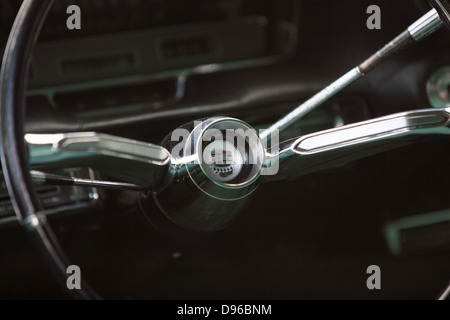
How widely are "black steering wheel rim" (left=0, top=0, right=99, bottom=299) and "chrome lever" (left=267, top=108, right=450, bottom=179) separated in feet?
1.06

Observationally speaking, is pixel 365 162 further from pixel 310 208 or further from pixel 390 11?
pixel 390 11

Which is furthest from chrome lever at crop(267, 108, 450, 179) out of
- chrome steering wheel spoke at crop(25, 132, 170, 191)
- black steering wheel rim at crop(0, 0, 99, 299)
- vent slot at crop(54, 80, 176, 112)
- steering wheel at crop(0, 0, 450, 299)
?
vent slot at crop(54, 80, 176, 112)

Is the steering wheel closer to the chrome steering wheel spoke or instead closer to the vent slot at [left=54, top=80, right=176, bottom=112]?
the chrome steering wheel spoke

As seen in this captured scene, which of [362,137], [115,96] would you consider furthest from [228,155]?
[115,96]

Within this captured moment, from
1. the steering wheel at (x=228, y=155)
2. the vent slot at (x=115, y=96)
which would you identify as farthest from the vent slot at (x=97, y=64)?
the steering wheel at (x=228, y=155)

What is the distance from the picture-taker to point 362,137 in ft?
2.44

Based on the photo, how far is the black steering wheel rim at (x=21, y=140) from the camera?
59 centimetres

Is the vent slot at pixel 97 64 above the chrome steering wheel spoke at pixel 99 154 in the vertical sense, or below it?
above

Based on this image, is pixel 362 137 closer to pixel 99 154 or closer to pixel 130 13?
pixel 99 154

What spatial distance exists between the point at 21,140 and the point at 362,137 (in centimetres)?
43

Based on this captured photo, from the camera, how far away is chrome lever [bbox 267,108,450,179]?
74 cm

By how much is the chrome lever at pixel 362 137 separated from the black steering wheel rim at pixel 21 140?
1.06ft

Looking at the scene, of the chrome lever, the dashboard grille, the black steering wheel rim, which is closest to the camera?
the black steering wheel rim

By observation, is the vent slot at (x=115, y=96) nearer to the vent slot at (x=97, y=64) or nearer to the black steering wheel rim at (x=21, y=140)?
→ the vent slot at (x=97, y=64)
